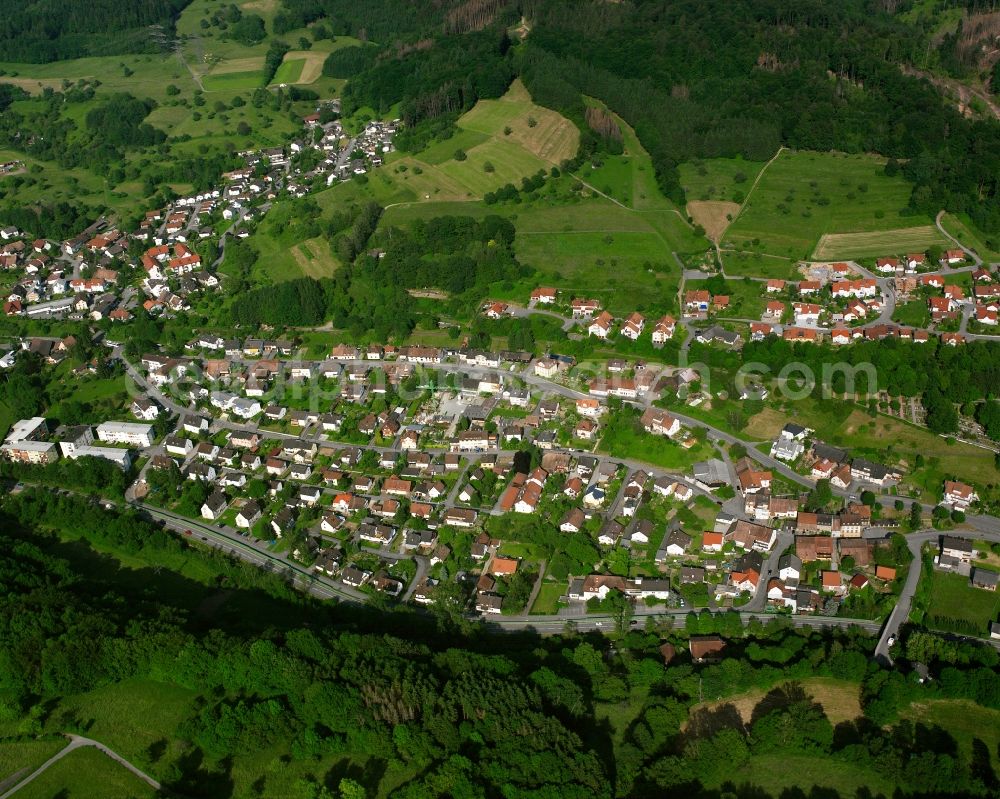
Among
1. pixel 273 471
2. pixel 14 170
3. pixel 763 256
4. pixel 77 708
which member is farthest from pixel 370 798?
pixel 14 170

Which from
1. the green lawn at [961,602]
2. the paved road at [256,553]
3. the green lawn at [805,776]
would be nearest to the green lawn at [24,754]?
the paved road at [256,553]

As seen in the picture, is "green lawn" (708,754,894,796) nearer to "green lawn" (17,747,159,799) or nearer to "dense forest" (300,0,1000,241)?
"green lawn" (17,747,159,799)

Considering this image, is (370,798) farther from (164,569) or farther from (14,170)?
(14,170)

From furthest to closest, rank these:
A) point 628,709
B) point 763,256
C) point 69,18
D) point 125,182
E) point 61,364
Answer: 1. point 69,18
2. point 125,182
3. point 763,256
4. point 61,364
5. point 628,709

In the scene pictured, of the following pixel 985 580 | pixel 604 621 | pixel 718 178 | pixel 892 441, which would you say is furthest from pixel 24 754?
pixel 718 178

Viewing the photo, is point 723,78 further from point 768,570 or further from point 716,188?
point 768,570

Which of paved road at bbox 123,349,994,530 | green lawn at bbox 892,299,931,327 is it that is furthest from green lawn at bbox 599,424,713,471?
green lawn at bbox 892,299,931,327
